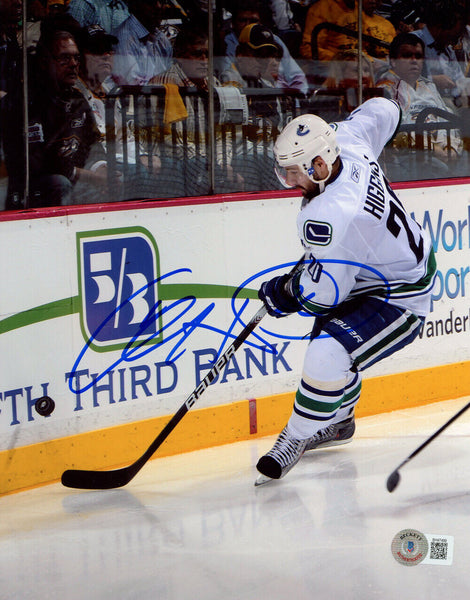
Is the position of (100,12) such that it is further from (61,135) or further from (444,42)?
(444,42)

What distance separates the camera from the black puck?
138 inches

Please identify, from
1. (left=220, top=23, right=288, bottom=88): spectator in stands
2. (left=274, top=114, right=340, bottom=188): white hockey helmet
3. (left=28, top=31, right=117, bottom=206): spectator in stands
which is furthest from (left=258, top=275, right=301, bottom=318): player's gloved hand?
(left=220, top=23, right=288, bottom=88): spectator in stands

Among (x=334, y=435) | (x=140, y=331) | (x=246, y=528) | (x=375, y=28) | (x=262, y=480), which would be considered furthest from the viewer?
(x=375, y=28)

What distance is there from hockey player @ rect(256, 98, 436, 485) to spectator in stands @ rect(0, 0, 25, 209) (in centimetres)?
90

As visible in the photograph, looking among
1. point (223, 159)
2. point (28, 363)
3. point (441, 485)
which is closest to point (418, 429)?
point (441, 485)

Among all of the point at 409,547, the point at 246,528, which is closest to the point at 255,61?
the point at 246,528

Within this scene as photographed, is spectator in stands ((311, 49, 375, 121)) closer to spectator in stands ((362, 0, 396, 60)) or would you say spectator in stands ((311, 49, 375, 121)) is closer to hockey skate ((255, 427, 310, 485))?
spectator in stands ((362, 0, 396, 60))

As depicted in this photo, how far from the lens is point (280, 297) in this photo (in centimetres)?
340

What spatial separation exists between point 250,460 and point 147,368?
0.52 metres

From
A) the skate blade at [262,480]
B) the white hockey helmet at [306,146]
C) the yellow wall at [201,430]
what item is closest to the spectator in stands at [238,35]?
the white hockey helmet at [306,146]

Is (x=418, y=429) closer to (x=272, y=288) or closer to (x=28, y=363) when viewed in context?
(x=272, y=288)

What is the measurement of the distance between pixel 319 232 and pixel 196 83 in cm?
110

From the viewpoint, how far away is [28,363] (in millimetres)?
3451

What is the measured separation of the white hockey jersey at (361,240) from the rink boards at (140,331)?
2.11 ft
